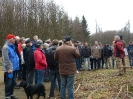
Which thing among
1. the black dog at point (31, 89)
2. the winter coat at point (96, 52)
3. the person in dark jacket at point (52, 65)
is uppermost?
the winter coat at point (96, 52)

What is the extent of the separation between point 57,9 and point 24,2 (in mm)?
4393

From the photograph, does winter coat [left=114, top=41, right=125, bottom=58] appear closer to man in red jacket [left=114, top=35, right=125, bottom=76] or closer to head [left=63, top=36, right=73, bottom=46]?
man in red jacket [left=114, top=35, right=125, bottom=76]

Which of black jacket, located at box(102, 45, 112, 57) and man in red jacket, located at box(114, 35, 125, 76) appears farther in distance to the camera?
black jacket, located at box(102, 45, 112, 57)

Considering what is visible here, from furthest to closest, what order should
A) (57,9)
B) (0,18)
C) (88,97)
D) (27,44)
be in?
(57,9)
(0,18)
(27,44)
(88,97)

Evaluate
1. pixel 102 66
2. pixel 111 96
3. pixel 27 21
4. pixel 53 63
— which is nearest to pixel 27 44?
pixel 53 63

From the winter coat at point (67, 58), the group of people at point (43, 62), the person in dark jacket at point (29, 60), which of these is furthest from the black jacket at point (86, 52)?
the winter coat at point (67, 58)

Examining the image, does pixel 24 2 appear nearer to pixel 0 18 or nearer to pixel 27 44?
pixel 0 18

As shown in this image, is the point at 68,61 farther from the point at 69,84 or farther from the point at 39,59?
the point at 39,59

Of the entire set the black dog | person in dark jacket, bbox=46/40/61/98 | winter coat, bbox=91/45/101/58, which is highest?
winter coat, bbox=91/45/101/58

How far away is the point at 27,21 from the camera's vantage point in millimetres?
28344

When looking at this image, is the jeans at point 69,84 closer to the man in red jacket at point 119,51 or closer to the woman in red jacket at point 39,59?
the woman in red jacket at point 39,59

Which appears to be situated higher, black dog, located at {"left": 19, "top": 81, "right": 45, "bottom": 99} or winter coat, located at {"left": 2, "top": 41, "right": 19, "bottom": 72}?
winter coat, located at {"left": 2, "top": 41, "right": 19, "bottom": 72}

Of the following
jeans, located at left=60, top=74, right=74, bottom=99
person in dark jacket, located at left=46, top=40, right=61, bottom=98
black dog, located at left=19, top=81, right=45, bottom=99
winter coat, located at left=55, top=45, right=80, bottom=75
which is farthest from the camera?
person in dark jacket, located at left=46, top=40, right=61, bottom=98

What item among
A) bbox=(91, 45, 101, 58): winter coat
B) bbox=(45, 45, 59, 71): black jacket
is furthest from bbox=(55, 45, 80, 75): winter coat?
bbox=(91, 45, 101, 58): winter coat
